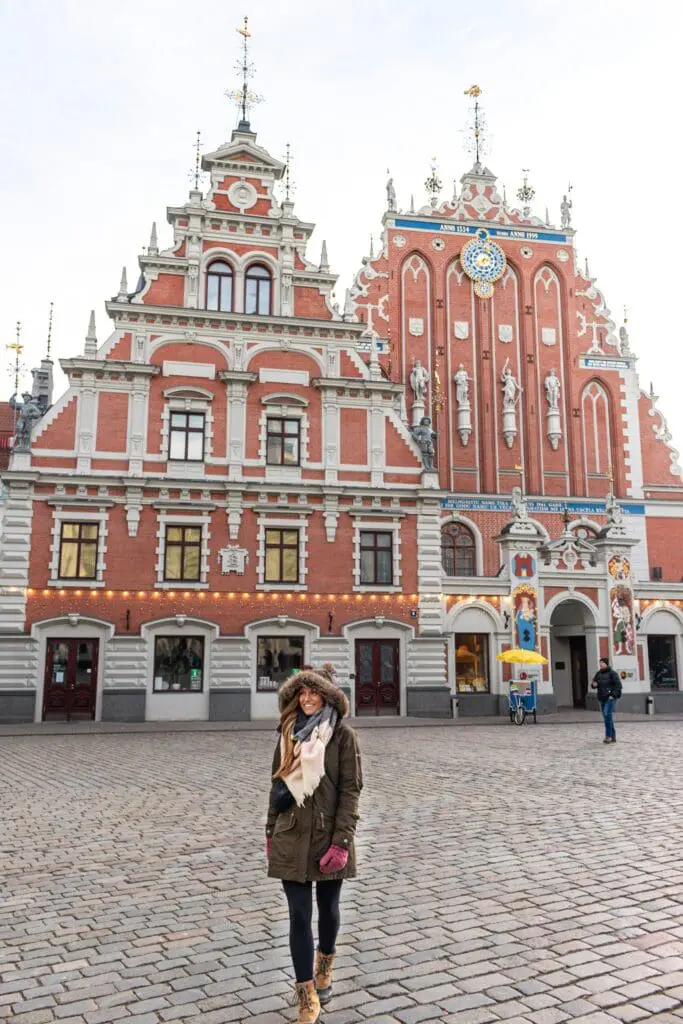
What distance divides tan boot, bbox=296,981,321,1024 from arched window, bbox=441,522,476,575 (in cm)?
2761

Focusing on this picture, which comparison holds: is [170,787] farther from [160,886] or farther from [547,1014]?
[547,1014]

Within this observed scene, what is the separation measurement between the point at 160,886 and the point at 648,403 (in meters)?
33.2

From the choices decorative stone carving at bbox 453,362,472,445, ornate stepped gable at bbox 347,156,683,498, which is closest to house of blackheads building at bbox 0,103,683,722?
decorative stone carving at bbox 453,362,472,445

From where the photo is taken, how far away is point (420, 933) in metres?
5.87

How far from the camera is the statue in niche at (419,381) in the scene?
1299 inches

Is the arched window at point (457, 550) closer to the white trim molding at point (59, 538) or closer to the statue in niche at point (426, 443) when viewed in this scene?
the statue in niche at point (426, 443)

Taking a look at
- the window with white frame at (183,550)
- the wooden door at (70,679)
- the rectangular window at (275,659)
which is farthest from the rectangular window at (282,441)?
the wooden door at (70,679)

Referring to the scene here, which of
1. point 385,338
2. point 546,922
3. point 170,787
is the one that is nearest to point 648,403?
point 385,338

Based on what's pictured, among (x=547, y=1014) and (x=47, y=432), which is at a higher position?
(x=47, y=432)

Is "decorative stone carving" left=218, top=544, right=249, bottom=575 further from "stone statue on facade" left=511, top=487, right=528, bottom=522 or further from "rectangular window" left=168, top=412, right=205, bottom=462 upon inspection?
"stone statue on facade" left=511, top=487, right=528, bottom=522

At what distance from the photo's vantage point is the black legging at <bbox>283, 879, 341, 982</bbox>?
4484 mm

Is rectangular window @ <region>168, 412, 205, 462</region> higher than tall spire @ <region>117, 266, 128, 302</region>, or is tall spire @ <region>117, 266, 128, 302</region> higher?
tall spire @ <region>117, 266, 128, 302</region>

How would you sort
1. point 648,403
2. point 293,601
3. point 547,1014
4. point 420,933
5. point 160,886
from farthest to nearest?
point 648,403
point 293,601
point 160,886
point 420,933
point 547,1014

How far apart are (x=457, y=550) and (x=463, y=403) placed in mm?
5960
